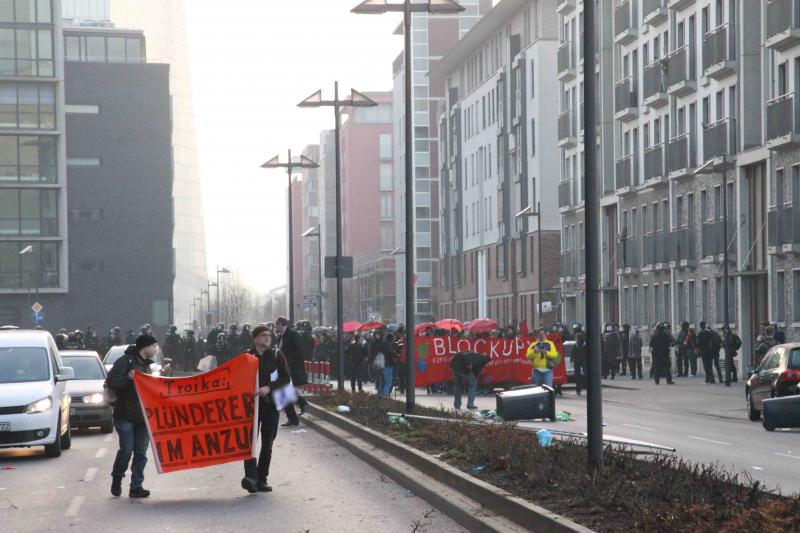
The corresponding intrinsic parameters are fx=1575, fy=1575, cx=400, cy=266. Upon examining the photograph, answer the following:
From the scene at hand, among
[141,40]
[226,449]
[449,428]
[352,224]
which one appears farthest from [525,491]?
[352,224]

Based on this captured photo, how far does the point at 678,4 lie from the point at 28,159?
50866mm

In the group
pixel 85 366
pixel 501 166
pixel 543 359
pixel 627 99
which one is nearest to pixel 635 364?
pixel 627 99

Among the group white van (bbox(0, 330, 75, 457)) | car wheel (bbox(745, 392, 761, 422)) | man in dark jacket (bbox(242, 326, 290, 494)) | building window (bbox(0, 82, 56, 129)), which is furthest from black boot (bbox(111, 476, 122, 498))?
building window (bbox(0, 82, 56, 129))

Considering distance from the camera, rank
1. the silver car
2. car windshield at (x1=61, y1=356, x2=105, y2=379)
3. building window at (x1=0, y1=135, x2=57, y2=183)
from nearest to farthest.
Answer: the silver car
car windshield at (x1=61, y1=356, x2=105, y2=379)
building window at (x1=0, y1=135, x2=57, y2=183)

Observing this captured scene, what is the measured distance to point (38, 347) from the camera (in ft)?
76.0

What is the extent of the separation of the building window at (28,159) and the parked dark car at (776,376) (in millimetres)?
72239

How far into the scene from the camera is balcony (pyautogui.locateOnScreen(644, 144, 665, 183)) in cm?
6020

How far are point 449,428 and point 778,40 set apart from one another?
28845mm

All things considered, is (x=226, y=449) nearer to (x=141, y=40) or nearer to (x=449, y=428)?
(x=449, y=428)

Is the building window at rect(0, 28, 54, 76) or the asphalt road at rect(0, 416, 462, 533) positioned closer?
the asphalt road at rect(0, 416, 462, 533)

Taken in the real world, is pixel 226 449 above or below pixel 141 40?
below

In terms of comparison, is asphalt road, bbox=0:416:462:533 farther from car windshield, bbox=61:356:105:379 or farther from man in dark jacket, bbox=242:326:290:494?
car windshield, bbox=61:356:105:379

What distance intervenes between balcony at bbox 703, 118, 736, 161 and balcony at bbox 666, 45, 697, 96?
2.80m

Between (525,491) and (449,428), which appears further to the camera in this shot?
(449,428)
